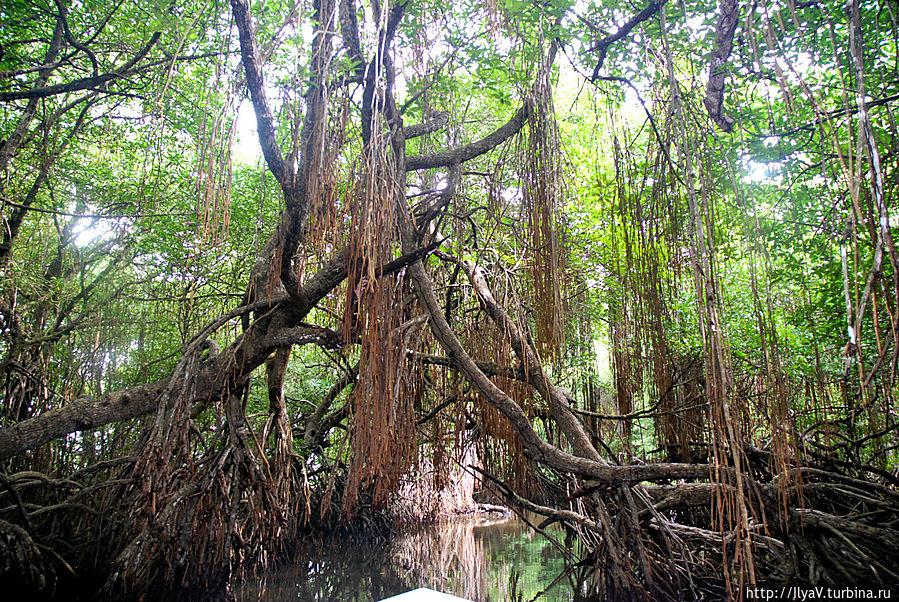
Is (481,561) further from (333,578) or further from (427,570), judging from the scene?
(333,578)

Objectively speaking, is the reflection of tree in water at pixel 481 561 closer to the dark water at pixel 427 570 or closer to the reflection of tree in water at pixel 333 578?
the dark water at pixel 427 570

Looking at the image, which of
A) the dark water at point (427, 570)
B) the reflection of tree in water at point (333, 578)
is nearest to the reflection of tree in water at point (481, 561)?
the dark water at point (427, 570)

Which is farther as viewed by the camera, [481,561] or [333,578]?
[481,561]

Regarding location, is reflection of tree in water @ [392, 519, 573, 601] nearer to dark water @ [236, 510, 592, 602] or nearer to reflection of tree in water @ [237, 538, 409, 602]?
dark water @ [236, 510, 592, 602]

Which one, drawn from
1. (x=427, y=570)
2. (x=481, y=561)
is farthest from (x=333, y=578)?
(x=481, y=561)

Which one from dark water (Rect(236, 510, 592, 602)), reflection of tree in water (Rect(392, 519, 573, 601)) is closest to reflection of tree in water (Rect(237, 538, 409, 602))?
dark water (Rect(236, 510, 592, 602))

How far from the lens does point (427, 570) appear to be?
4.26 metres

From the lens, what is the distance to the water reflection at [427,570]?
362cm

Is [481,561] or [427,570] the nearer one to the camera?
[427,570]

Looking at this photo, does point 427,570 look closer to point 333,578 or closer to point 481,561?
point 481,561

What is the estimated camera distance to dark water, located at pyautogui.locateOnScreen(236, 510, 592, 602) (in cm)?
361

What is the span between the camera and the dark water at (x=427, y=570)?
3611 millimetres

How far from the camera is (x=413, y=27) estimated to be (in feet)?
9.57

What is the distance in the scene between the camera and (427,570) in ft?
14.0
